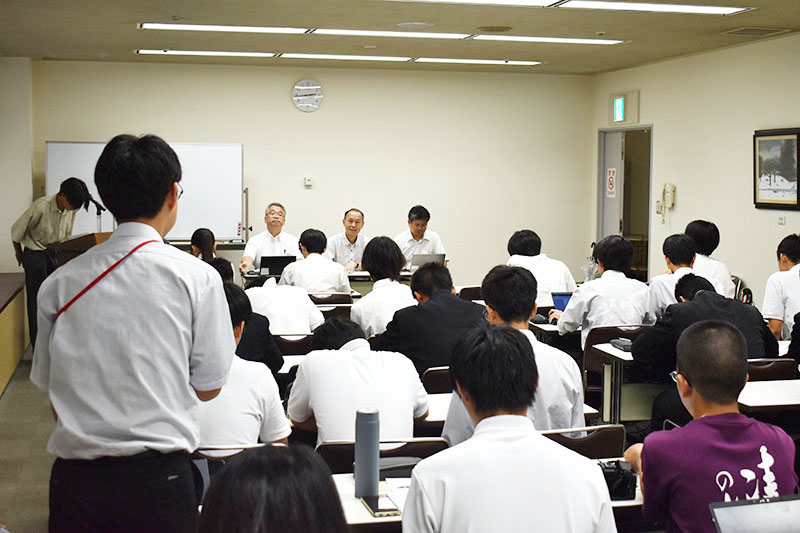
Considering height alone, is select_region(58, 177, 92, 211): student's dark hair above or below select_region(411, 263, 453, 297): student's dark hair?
above

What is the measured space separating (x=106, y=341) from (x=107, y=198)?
0.34 m

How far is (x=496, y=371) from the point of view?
1.93 meters

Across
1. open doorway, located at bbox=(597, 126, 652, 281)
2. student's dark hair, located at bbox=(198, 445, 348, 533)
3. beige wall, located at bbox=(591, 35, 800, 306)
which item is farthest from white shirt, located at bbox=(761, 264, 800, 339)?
open doorway, located at bbox=(597, 126, 652, 281)

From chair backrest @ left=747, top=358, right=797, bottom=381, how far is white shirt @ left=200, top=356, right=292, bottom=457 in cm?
260

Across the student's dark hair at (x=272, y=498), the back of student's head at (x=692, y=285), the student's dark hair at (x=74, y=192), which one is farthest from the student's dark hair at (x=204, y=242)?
the student's dark hair at (x=272, y=498)

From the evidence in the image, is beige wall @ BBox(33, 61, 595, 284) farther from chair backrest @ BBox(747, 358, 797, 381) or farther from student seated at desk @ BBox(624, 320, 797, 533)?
student seated at desk @ BBox(624, 320, 797, 533)

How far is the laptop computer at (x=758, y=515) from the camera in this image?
1799 millimetres

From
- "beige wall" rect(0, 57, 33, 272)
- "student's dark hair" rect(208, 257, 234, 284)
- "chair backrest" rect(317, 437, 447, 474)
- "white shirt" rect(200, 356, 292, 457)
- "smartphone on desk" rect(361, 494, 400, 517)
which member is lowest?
"smartphone on desk" rect(361, 494, 400, 517)

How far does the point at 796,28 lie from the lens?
7566 mm

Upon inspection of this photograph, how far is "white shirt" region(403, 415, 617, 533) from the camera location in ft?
5.59

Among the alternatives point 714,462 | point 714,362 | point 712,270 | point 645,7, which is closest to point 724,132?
point 645,7

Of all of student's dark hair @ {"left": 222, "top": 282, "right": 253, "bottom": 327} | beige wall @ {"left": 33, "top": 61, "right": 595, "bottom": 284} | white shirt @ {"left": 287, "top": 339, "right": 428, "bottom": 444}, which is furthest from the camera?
beige wall @ {"left": 33, "top": 61, "right": 595, "bottom": 284}

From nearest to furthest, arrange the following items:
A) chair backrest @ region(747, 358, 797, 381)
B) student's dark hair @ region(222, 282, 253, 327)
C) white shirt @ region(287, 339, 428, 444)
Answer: white shirt @ region(287, 339, 428, 444) → student's dark hair @ region(222, 282, 253, 327) → chair backrest @ region(747, 358, 797, 381)

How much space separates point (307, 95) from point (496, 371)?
9051 millimetres
